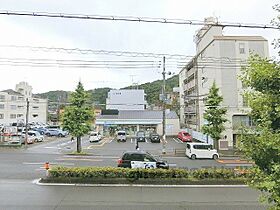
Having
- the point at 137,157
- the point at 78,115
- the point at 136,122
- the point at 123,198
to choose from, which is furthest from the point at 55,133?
the point at 123,198

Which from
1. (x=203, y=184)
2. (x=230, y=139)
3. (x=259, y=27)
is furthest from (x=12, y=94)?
(x=259, y=27)

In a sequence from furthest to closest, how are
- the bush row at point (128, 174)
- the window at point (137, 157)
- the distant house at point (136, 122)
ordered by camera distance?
the distant house at point (136, 122), the window at point (137, 157), the bush row at point (128, 174)

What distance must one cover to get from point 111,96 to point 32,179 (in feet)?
185

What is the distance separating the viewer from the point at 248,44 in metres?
36.5

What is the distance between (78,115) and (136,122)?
22.9m

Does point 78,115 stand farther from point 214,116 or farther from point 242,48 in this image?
point 242,48

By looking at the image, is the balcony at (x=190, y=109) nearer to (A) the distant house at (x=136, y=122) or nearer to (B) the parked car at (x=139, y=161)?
(A) the distant house at (x=136, y=122)

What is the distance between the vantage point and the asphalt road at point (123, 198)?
35.4 ft

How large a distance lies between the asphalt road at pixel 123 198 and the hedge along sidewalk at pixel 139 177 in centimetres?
84

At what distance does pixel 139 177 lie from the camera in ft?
49.2

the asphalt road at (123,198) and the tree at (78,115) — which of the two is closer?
the asphalt road at (123,198)

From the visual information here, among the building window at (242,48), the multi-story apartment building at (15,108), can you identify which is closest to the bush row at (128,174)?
the building window at (242,48)

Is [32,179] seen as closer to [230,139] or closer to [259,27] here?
[259,27]

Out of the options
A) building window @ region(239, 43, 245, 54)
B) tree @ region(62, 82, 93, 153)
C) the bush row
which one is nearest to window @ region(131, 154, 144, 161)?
the bush row
